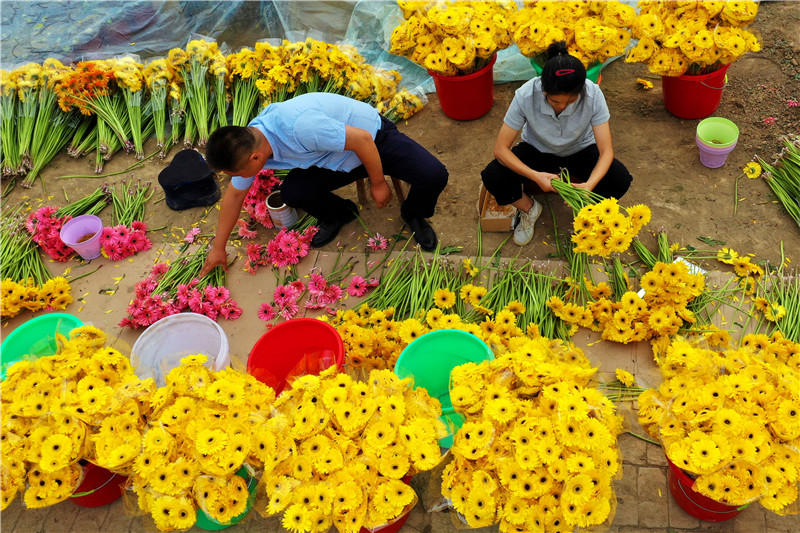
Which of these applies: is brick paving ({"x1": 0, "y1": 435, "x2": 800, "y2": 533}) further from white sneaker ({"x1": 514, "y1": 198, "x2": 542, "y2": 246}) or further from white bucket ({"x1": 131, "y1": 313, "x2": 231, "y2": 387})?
white sneaker ({"x1": 514, "y1": 198, "x2": 542, "y2": 246})

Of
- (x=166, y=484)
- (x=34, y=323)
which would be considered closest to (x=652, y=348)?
(x=166, y=484)

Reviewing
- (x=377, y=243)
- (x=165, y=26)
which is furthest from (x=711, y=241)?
(x=165, y=26)

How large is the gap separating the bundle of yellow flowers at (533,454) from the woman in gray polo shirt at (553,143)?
1.47 metres

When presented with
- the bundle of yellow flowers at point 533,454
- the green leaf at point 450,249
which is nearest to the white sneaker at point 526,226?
the green leaf at point 450,249

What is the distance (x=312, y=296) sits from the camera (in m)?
3.49

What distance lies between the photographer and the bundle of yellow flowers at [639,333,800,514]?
1958mm

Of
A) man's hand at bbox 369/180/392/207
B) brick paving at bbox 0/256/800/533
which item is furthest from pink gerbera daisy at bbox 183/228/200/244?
Answer: man's hand at bbox 369/180/392/207

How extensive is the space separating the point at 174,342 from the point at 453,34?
282 centimetres

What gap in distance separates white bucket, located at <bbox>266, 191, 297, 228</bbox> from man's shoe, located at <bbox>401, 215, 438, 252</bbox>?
84cm

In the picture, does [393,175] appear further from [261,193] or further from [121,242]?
[121,242]

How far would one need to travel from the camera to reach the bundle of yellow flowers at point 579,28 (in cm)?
376

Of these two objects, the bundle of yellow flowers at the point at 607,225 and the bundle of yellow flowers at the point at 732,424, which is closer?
the bundle of yellow flowers at the point at 732,424

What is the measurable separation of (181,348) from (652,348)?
2.61 meters

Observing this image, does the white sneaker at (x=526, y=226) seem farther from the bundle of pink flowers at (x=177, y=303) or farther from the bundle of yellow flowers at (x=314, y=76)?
the bundle of pink flowers at (x=177, y=303)
